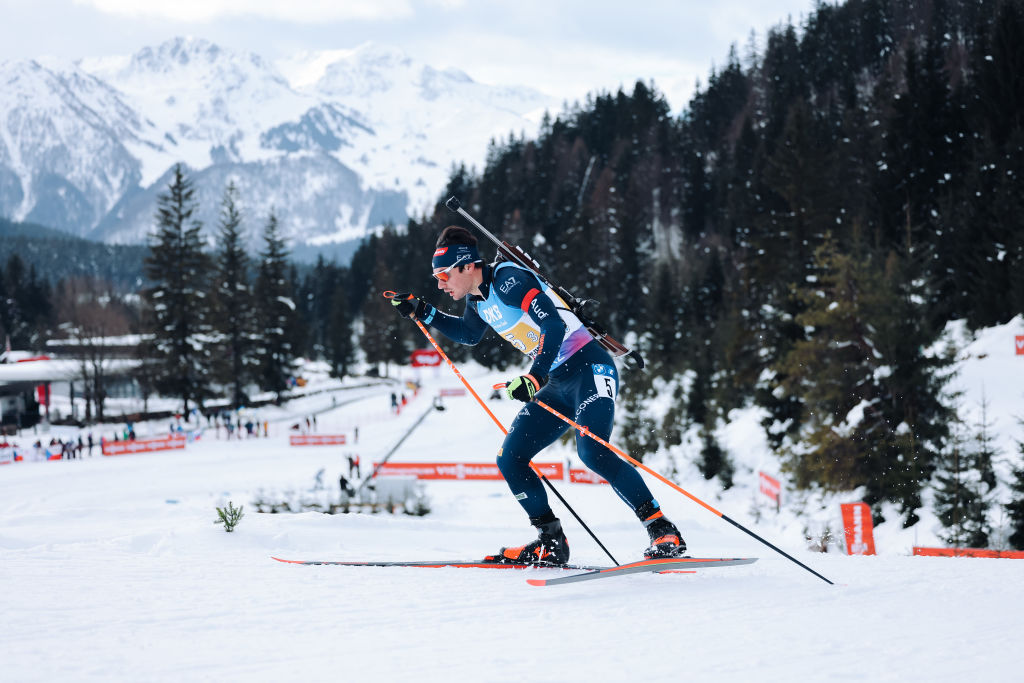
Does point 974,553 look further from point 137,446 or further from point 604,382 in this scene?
point 137,446

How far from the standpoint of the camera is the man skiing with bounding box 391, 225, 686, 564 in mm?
4535

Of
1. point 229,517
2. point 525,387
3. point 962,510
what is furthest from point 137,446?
point 525,387

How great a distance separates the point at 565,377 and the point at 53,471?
25712mm

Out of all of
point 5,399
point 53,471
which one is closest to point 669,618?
point 53,471

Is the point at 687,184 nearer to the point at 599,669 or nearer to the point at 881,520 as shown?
the point at 881,520

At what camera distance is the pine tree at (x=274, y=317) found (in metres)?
52.7

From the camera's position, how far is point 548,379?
183 inches

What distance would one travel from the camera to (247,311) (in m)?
51.2

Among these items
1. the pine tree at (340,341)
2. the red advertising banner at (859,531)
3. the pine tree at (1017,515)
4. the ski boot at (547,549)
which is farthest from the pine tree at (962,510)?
the pine tree at (340,341)

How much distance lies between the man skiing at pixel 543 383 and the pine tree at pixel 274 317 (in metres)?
49.6

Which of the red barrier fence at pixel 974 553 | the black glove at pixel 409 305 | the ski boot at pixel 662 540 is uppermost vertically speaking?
the black glove at pixel 409 305

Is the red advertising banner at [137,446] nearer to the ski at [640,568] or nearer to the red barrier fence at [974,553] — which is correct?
the red barrier fence at [974,553]

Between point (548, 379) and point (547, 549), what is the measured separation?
1120 mm

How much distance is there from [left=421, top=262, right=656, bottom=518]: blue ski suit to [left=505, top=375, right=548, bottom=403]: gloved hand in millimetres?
88
